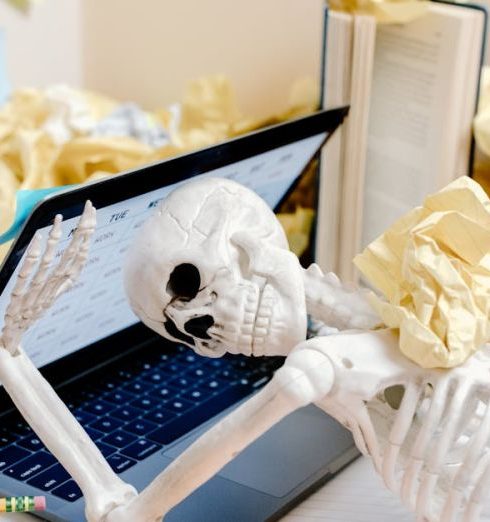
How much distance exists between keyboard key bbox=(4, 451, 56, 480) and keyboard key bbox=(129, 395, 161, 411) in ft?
0.33

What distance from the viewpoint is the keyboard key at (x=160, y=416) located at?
81cm

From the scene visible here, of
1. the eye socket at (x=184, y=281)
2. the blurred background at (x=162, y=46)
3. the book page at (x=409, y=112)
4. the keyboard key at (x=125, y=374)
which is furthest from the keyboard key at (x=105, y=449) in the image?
the blurred background at (x=162, y=46)

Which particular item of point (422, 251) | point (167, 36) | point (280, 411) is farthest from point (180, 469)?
point (167, 36)

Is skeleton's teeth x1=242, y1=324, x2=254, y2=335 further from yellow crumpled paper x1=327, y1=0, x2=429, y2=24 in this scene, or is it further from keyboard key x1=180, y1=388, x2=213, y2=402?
yellow crumpled paper x1=327, y1=0, x2=429, y2=24

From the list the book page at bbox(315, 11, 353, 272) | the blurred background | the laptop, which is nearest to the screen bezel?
the laptop

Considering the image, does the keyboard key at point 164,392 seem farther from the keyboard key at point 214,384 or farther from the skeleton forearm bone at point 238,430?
the skeleton forearm bone at point 238,430

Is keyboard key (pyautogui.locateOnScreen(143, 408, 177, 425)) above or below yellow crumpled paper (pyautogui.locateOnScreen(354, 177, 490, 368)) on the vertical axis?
below

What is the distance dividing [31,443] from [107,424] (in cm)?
6

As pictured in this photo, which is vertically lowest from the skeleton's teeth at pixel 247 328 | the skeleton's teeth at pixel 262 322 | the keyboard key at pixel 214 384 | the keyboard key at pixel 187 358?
the keyboard key at pixel 187 358

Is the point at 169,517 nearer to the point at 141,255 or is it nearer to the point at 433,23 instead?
the point at 141,255

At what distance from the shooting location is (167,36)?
1.26m

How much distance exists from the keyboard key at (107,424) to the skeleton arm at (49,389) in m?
0.18

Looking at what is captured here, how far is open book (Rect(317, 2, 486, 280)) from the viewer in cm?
89

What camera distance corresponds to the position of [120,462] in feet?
2.45
